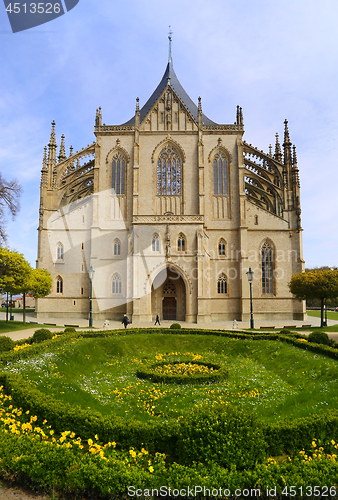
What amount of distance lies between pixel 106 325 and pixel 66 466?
987 inches

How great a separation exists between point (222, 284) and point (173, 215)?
32.9ft

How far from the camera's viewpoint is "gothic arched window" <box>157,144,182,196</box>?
39.9 metres

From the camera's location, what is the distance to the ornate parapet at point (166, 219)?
36.1 meters

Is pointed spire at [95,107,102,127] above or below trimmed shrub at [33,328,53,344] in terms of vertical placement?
above

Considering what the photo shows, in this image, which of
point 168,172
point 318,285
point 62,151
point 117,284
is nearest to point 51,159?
point 62,151

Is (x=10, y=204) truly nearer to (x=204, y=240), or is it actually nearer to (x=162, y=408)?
(x=204, y=240)

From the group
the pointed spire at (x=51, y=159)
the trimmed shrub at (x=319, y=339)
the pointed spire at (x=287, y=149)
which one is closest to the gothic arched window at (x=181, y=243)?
the pointed spire at (x=287, y=149)

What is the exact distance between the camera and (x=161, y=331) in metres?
21.7

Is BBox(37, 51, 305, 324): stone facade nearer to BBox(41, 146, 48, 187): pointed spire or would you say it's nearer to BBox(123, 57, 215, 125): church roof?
BBox(41, 146, 48, 187): pointed spire

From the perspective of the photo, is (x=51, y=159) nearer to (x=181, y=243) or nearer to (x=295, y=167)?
(x=181, y=243)

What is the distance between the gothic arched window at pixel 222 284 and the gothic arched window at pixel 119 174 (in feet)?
51.6

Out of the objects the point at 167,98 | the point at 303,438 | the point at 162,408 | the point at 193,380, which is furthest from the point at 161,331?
the point at 167,98

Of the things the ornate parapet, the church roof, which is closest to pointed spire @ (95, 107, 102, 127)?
the church roof

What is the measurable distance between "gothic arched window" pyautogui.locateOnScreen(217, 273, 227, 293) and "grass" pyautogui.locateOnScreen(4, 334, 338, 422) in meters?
20.0
